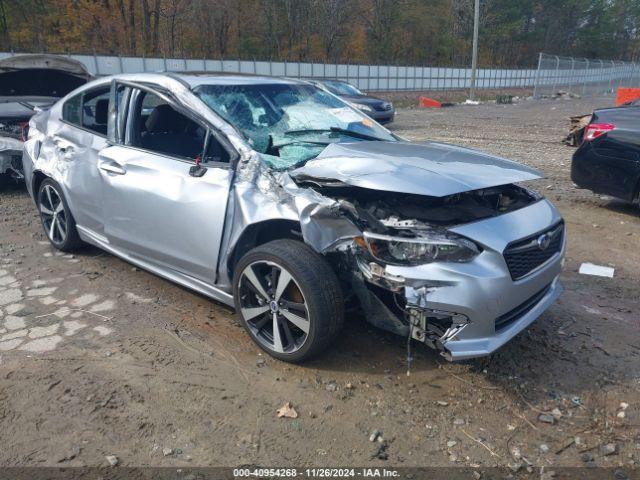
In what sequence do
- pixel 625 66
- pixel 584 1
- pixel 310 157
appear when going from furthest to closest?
pixel 584 1, pixel 625 66, pixel 310 157

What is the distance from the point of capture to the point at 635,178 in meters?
5.90

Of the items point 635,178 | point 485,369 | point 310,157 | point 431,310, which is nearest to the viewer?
point 431,310

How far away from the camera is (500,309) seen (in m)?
2.71

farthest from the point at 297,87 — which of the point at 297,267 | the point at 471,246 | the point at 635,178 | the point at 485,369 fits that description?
the point at 635,178

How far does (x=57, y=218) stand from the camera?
4770 mm

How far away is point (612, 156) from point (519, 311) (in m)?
4.10

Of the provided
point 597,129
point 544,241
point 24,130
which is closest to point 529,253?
point 544,241

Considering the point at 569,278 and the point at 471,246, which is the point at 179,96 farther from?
the point at 569,278

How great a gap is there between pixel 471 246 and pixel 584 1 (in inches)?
3072

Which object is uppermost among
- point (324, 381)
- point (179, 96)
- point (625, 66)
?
point (625, 66)

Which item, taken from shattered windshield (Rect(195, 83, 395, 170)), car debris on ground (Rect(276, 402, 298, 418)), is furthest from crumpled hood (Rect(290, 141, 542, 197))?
car debris on ground (Rect(276, 402, 298, 418))

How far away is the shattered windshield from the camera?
3.39 meters

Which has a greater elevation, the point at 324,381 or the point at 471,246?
the point at 471,246

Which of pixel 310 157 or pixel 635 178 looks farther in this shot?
pixel 635 178
